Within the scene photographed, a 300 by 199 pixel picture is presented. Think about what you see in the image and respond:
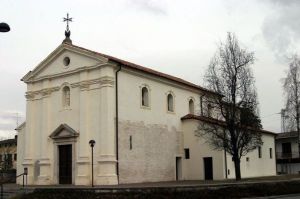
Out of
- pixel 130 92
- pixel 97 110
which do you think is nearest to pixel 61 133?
pixel 97 110

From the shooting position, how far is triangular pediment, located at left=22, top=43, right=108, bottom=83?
1373 inches

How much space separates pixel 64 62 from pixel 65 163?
7981 millimetres

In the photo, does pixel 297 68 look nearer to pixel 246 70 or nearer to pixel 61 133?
pixel 246 70

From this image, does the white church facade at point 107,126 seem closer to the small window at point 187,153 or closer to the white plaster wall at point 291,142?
the small window at point 187,153

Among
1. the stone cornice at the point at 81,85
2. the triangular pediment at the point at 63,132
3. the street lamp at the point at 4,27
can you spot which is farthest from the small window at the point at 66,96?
the street lamp at the point at 4,27

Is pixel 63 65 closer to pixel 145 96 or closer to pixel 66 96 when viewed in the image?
pixel 66 96

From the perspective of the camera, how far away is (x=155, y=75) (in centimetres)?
3819

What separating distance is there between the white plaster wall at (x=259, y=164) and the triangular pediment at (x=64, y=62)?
14.1 metres

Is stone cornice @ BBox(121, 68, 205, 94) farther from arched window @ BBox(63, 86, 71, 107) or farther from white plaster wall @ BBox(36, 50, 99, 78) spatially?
arched window @ BBox(63, 86, 71, 107)

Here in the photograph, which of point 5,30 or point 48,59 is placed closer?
point 5,30

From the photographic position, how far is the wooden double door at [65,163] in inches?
1395

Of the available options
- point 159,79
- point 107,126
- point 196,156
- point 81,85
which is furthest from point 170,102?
point 107,126

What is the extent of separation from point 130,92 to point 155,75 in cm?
359

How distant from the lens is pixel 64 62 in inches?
1463
